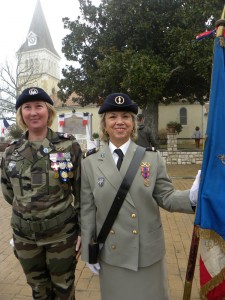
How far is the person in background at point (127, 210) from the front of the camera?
6.70 feet

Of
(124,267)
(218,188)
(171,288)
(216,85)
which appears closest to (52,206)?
(124,267)

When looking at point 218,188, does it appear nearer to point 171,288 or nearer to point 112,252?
point 112,252

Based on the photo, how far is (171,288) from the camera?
327 centimetres

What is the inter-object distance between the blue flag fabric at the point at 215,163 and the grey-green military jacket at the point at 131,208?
137mm

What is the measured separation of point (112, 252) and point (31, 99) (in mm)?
1265

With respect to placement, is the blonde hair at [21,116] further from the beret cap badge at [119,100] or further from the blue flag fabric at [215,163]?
the blue flag fabric at [215,163]

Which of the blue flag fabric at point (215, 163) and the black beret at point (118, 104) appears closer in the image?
the blue flag fabric at point (215, 163)

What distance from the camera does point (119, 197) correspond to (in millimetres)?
2033

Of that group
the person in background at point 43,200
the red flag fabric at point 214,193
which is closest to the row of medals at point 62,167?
the person in background at point 43,200

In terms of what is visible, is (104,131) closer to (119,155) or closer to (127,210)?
(119,155)

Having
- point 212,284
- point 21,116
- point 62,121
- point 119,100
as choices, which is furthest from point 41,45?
point 212,284

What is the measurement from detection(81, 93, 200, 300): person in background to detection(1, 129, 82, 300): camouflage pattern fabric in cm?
→ 22

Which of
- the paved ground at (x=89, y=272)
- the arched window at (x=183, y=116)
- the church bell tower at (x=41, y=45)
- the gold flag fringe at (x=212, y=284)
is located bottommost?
the paved ground at (x=89, y=272)

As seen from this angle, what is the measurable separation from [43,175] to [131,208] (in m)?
0.71
